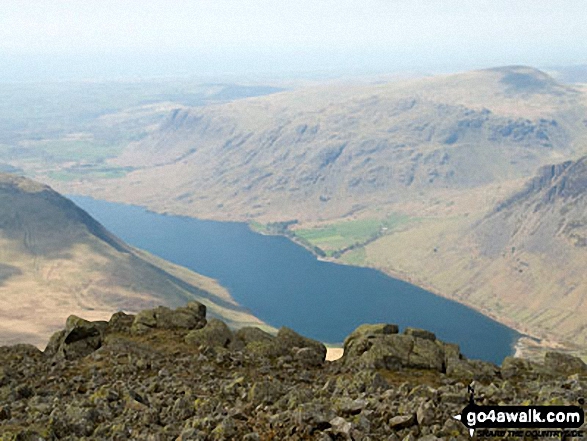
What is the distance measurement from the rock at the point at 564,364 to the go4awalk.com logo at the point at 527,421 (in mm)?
19148

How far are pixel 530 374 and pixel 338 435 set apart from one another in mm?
20647

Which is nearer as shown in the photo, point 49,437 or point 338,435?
point 338,435

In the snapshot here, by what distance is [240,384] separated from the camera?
3441 centimetres

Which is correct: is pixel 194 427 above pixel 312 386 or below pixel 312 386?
above

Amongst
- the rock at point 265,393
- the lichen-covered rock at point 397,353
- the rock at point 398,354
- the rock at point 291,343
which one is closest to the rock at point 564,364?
the lichen-covered rock at point 397,353

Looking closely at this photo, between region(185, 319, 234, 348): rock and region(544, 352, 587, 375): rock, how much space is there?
2371 cm

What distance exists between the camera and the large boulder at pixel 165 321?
49388mm

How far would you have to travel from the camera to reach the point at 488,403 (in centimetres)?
2772

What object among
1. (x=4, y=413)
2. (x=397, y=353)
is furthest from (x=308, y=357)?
(x=4, y=413)

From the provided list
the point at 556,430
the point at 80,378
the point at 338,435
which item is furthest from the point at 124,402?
the point at 556,430

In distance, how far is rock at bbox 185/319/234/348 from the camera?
150ft

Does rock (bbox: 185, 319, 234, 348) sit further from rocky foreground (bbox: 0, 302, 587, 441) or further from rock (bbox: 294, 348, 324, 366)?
rock (bbox: 294, 348, 324, 366)

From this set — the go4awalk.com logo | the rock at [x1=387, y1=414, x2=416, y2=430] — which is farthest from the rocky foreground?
the go4awalk.com logo

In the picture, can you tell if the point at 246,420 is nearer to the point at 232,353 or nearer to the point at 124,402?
the point at 124,402
